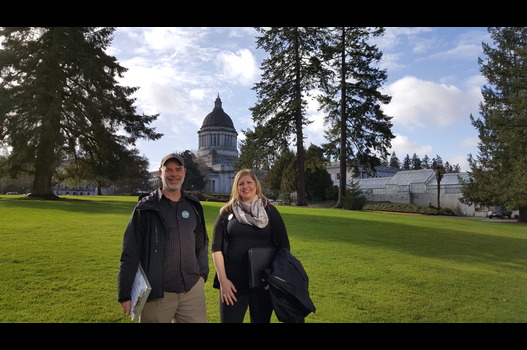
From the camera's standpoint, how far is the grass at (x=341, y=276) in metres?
5.29

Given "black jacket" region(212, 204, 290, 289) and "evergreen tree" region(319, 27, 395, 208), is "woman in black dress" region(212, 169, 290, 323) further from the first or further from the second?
"evergreen tree" region(319, 27, 395, 208)

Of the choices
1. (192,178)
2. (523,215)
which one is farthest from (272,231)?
(192,178)

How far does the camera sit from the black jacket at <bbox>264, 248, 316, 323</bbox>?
3486mm

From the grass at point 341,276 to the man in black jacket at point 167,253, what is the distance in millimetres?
1701

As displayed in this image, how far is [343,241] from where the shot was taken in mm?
11312

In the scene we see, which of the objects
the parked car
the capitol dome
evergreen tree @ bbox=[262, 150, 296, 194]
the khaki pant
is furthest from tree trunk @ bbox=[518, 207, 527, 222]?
the capitol dome

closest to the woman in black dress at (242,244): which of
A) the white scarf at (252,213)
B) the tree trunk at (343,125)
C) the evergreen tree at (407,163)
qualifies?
the white scarf at (252,213)

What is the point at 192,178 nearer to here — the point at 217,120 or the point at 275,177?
the point at 275,177

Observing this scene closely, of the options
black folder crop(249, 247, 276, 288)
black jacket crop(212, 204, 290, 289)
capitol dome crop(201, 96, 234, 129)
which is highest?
capitol dome crop(201, 96, 234, 129)

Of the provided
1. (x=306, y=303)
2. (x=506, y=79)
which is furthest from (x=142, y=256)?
(x=506, y=79)

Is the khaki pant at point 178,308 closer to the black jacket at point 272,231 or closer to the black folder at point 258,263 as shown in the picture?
the black jacket at point 272,231

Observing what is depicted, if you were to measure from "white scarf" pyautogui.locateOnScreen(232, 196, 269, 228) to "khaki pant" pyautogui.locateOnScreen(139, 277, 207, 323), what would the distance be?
0.72 m
